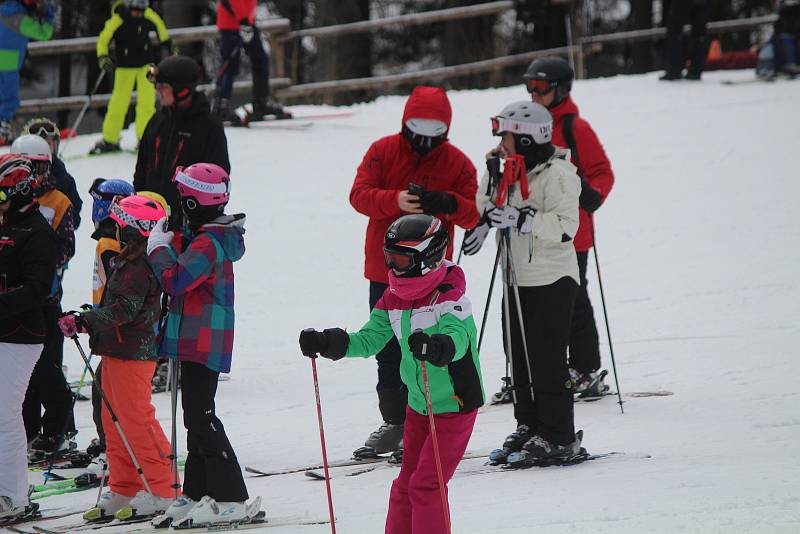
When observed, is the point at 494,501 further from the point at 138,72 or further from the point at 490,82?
the point at 490,82

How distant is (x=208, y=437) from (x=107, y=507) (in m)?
0.66

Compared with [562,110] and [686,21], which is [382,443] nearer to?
[562,110]

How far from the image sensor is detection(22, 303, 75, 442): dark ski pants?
6.71 metres

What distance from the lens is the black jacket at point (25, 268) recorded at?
5.62m

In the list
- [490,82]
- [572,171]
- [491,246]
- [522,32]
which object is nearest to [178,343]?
[572,171]

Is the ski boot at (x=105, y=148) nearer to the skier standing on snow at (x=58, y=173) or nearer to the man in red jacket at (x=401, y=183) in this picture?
the skier standing on snow at (x=58, y=173)

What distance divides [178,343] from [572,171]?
215 cm

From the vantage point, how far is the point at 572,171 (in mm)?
6168

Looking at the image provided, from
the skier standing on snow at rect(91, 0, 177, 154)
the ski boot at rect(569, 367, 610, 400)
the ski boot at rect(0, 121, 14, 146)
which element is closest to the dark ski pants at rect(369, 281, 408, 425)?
the ski boot at rect(569, 367, 610, 400)

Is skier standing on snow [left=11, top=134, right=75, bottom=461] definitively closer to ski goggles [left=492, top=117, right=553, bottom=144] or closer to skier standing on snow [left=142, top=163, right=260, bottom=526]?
skier standing on snow [left=142, top=163, right=260, bottom=526]

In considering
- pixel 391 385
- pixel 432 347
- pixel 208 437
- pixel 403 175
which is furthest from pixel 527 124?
pixel 208 437

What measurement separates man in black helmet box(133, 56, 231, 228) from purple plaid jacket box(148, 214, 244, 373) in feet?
6.43

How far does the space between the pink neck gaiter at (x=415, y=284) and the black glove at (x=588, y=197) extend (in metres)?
2.37

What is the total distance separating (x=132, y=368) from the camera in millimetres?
5547
